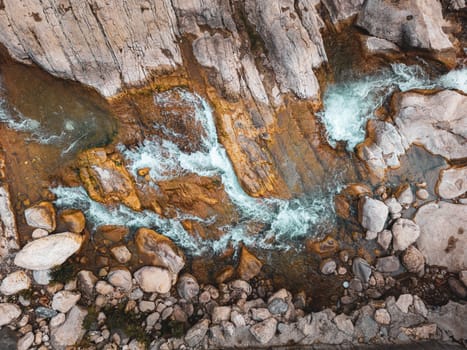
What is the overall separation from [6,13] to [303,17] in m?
7.77

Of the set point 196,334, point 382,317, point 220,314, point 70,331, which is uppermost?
point 70,331

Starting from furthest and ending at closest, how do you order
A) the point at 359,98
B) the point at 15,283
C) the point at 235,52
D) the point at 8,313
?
1. the point at 359,98
2. the point at 235,52
3. the point at 15,283
4. the point at 8,313

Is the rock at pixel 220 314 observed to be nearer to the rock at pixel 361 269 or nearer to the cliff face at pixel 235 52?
the cliff face at pixel 235 52

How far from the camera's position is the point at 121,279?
314 inches

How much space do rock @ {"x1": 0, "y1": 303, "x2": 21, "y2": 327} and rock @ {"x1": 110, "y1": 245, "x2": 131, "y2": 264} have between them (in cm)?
275

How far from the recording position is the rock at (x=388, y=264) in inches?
328

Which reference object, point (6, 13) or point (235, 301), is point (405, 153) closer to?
point (235, 301)

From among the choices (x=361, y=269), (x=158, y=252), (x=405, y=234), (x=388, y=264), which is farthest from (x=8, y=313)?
(x=405, y=234)

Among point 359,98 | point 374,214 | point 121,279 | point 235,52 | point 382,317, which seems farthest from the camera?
point 359,98

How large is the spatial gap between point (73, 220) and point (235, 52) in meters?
6.76

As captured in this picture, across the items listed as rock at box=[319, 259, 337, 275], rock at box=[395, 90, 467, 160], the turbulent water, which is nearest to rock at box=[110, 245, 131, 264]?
rock at box=[319, 259, 337, 275]

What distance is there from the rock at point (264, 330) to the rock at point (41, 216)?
6.39m

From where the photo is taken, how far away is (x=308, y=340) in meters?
7.30

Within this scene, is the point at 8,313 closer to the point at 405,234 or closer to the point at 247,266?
the point at 247,266
